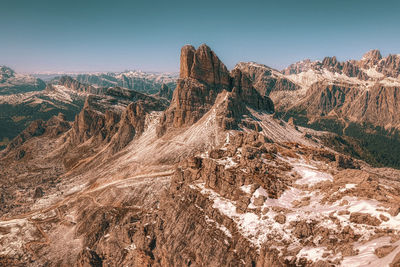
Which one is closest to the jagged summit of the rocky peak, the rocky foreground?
the rocky peak

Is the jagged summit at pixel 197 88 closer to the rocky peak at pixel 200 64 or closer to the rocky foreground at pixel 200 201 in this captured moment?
the rocky peak at pixel 200 64

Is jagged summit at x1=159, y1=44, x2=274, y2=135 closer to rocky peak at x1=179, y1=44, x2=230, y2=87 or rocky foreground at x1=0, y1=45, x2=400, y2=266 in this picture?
rocky peak at x1=179, y1=44, x2=230, y2=87

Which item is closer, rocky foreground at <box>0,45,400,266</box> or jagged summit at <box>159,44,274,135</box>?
rocky foreground at <box>0,45,400,266</box>

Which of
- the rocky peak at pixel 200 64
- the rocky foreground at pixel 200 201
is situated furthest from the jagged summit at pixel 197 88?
the rocky foreground at pixel 200 201

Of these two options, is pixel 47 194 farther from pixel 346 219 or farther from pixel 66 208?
pixel 346 219

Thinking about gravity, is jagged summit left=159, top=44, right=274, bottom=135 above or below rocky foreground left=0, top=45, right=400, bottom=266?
above

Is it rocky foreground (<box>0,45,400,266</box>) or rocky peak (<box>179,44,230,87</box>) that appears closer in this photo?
rocky foreground (<box>0,45,400,266</box>)

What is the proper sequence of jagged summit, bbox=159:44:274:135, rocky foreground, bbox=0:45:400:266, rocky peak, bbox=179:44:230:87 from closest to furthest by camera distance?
rocky foreground, bbox=0:45:400:266 → jagged summit, bbox=159:44:274:135 → rocky peak, bbox=179:44:230:87

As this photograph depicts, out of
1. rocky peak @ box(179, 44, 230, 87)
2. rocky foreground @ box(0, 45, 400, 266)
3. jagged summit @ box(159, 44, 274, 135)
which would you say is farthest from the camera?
rocky peak @ box(179, 44, 230, 87)

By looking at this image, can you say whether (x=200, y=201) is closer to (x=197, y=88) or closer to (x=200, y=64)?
(x=197, y=88)

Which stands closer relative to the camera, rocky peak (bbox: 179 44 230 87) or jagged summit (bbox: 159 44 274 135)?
jagged summit (bbox: 159 44 274 135)

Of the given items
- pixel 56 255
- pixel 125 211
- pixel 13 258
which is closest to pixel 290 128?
pixel 125 211
